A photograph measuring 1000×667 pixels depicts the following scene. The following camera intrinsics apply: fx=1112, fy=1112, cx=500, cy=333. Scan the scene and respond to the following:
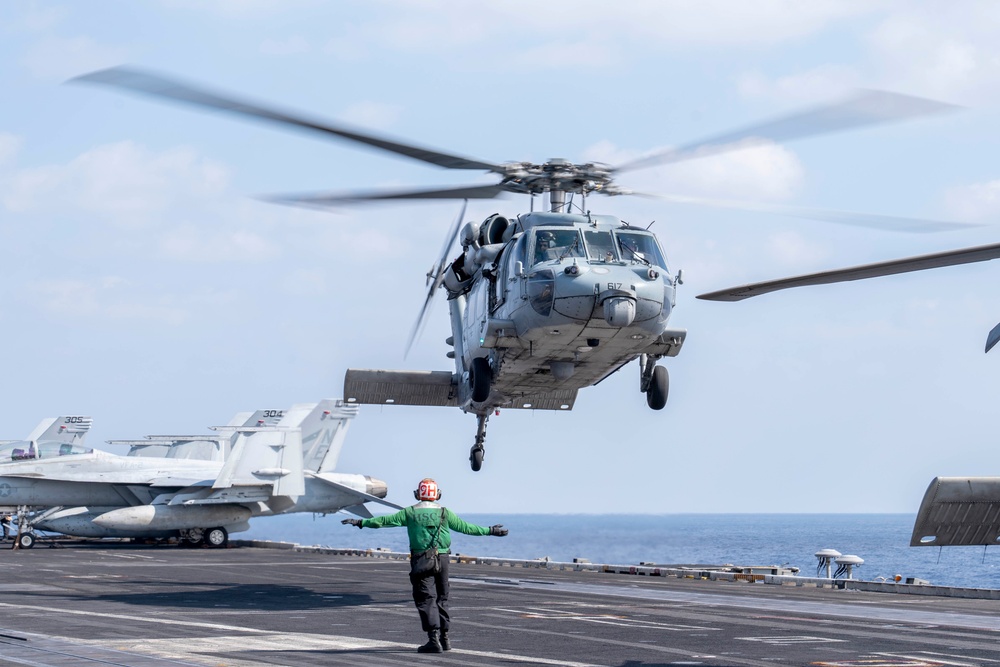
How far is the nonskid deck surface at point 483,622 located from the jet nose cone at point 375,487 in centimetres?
2376

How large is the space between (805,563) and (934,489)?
9432 centimetres

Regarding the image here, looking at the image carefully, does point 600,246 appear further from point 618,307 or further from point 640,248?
point 618,307

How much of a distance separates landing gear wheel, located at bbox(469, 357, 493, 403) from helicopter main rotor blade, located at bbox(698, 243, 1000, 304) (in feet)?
30.3

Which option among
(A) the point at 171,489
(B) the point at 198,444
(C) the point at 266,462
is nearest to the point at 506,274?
(C) the point at 266,462

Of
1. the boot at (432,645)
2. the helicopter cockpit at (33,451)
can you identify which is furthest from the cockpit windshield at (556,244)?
the helicopter cockpit at (33,451)

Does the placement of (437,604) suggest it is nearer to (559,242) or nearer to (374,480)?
(559,242)

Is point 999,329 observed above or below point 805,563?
above

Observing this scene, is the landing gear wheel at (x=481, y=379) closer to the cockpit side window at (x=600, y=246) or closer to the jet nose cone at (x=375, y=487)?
the cockpit side window at (x=600, y=246)

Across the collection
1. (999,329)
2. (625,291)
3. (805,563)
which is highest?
(625,291)

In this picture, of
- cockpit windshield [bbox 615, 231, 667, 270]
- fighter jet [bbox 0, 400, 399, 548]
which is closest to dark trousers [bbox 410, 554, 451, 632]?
cockpit windshield [bbox 615, 231, 667, 270]

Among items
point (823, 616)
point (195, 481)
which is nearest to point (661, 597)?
point (823, 616)

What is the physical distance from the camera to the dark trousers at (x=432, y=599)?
40.2 feet

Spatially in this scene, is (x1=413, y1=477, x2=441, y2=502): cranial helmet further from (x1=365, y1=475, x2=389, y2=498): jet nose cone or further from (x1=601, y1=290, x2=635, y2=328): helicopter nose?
(x1=365, y1=475, x2=389, y2=498): jet nose cone

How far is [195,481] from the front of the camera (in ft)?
164
